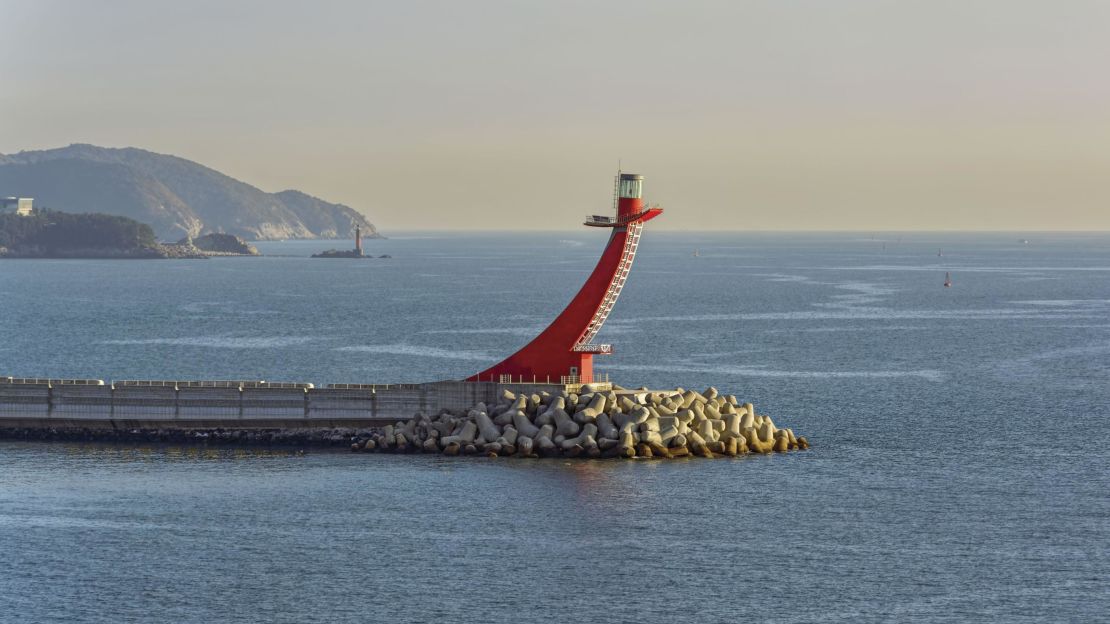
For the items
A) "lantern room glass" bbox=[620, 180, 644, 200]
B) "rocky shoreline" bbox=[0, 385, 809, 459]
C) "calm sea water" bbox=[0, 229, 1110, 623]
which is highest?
"lantern room glass" bbox=[620, 180, 644, 200]

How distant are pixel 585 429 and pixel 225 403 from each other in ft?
45.6

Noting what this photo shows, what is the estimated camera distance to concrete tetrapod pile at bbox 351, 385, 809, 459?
190ft

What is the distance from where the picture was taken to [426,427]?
195ft

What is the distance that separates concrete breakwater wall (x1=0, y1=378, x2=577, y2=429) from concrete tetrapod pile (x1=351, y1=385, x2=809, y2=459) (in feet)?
2.97

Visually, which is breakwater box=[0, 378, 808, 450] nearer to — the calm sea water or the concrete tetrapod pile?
the concrete tetrapod pile

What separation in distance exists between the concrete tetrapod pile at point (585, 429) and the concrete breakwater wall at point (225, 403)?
91 centimetres

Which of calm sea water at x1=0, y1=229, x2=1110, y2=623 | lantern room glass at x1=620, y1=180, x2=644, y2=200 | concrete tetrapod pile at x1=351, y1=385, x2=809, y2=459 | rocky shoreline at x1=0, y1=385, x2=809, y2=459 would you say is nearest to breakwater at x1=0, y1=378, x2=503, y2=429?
rocky shoreline at x1=0, y1=385, x2=809, y2=459

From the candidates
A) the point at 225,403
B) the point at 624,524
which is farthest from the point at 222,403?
the point at 624,524

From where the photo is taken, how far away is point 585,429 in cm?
5825

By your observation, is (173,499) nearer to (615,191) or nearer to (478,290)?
(615,191)

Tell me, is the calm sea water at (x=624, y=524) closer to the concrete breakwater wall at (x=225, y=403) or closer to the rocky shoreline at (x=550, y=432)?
the rocky shoreline at (x=550, y=432)

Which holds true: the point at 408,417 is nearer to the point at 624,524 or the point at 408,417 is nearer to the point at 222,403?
the point at 222,403

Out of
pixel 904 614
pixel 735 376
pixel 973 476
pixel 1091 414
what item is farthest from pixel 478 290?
pixel 904 614

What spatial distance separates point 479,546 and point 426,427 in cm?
1336
